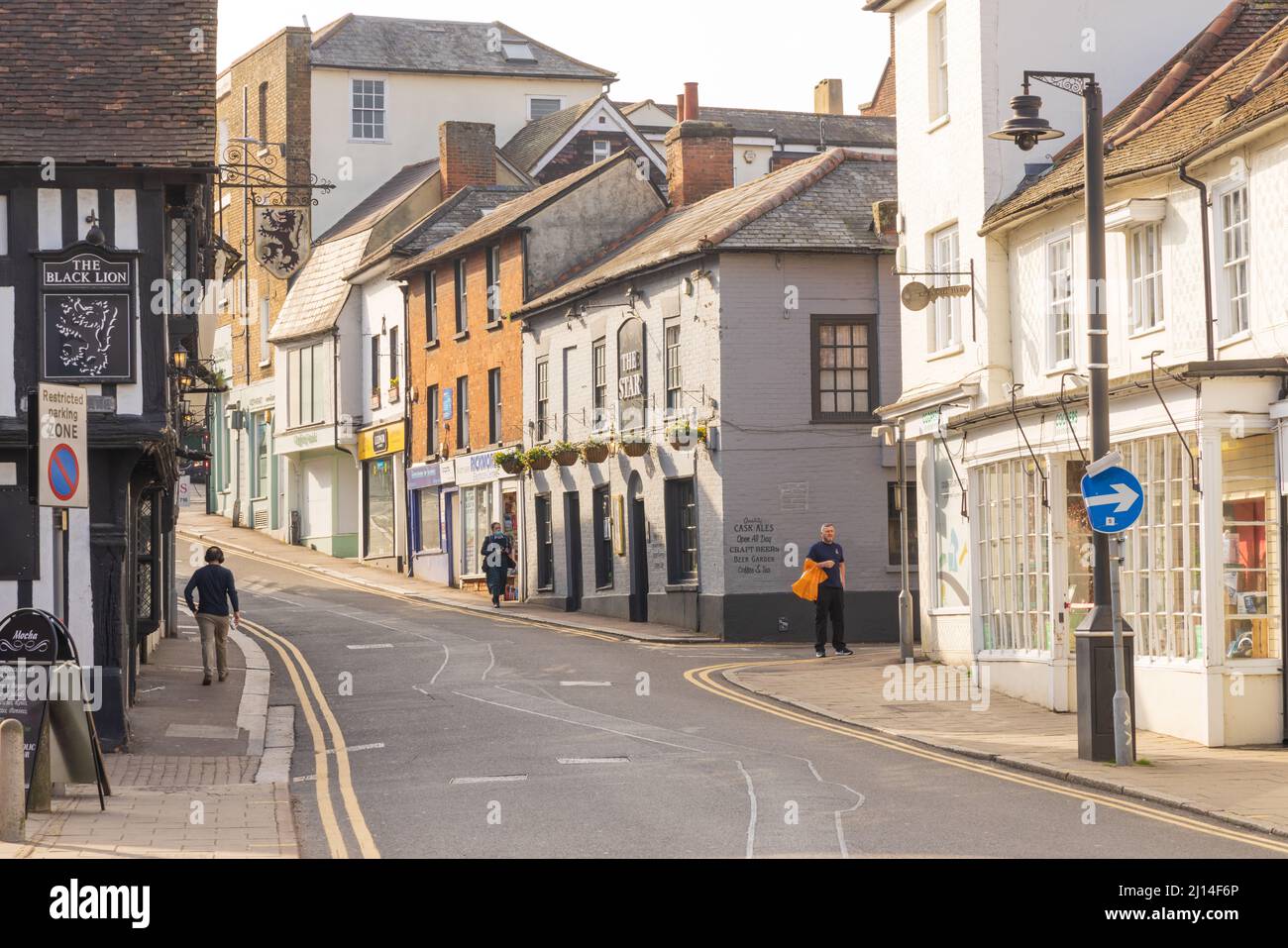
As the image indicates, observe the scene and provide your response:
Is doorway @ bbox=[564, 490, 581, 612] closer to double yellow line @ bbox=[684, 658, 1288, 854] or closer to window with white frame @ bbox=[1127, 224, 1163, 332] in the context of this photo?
double yellow line @ bbox=[684, 658, 1288, 854]

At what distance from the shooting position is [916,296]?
79.6 ft

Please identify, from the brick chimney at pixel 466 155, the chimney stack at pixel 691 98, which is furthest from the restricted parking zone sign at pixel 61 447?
the brick chimney at pixel 466 155

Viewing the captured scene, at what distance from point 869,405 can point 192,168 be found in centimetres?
1808

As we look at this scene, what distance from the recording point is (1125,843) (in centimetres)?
1171

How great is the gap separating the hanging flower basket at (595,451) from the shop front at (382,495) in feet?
44.3

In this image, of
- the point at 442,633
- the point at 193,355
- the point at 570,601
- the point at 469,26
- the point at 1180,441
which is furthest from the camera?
the point at 469,26

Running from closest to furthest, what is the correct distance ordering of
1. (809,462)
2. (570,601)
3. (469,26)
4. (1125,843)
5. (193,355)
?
(1125,843)
(193,355)
(809,462)
(570,601)
(469,26)

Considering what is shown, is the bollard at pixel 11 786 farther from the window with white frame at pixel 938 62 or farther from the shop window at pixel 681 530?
the shop window at pixel 681 530

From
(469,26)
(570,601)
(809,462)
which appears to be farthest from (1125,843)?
(469,26)

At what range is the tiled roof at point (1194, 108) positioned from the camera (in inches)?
746

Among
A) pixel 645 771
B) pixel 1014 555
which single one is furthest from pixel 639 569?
pixel 645 771

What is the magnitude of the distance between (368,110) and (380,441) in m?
14.6

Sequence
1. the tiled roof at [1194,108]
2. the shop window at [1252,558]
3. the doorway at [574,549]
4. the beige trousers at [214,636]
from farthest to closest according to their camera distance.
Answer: the doorway at [574,549]
the beige trousers at [214,636]
the tiled roof at [1194,108]
the shop window at [1252,558]

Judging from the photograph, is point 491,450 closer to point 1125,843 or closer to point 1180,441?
point 1180,441
